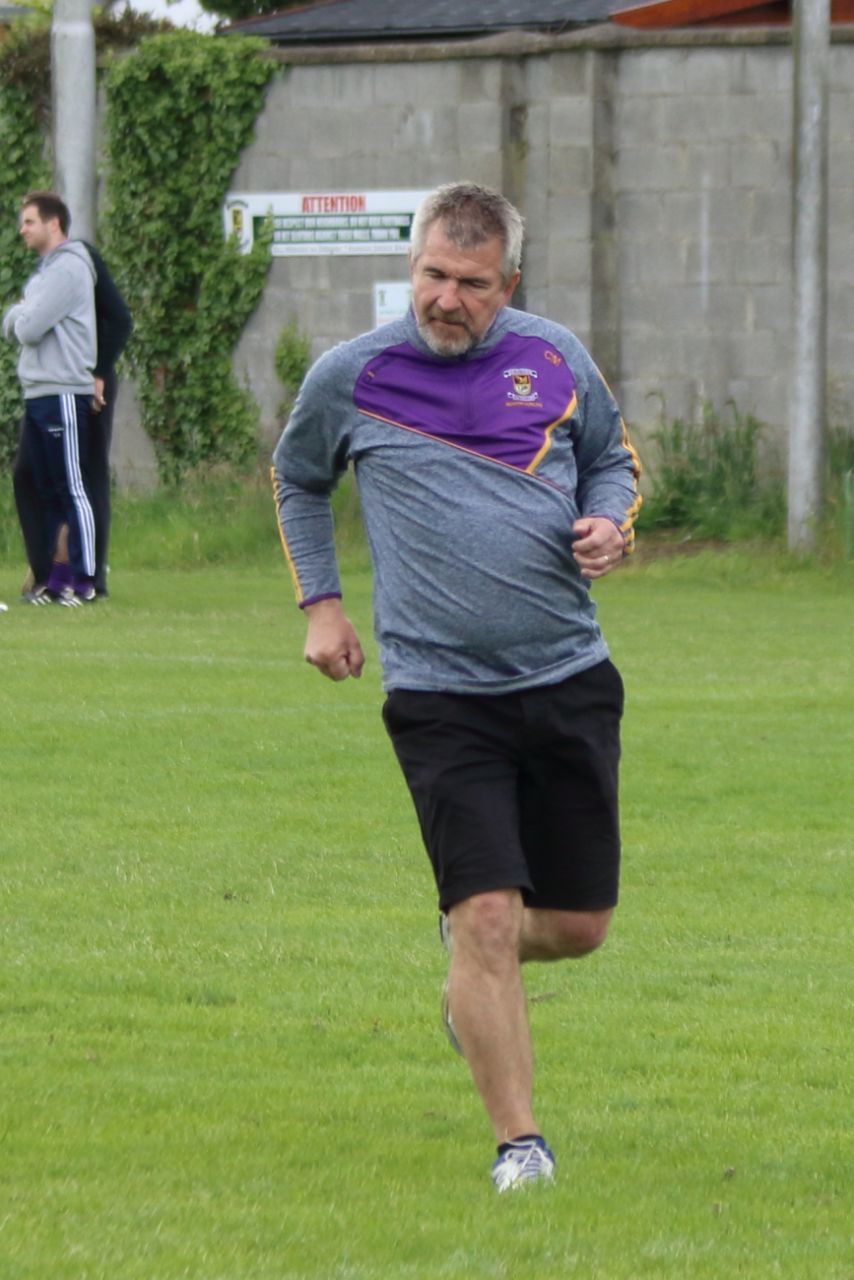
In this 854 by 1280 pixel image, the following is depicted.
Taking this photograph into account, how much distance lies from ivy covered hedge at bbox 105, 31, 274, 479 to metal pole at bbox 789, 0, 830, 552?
4895mm

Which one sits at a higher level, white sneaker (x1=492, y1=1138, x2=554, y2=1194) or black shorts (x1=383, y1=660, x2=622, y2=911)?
black shorts (x1=383, y1=660, x2=622, y2=911)

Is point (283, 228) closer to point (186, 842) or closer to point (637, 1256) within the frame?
point (186, 842)

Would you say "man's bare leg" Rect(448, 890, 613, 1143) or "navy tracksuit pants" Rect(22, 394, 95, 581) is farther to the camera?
"navy tracksuit pants" Rect(22, 394, 95, 581)

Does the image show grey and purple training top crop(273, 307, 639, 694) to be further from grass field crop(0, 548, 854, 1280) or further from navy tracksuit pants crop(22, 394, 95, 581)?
navy tracksuit pants crop(22, 394, 95, 581)

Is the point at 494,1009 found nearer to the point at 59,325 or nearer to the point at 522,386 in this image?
the point at 522,386

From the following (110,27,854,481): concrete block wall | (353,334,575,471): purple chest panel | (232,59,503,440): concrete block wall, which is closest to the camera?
(353,334,575,471): purple chest panel

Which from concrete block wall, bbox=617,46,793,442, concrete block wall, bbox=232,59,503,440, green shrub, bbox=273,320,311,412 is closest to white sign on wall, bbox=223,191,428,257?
concrete block wall, bbox=232,59,503,440

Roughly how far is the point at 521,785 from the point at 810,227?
12.3 meters

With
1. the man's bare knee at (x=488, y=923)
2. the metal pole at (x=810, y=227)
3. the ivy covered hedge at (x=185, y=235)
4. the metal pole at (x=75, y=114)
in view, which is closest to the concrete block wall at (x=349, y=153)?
the ivy covered hedge at (x=185, y=235)

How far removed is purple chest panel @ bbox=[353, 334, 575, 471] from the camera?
204 inches

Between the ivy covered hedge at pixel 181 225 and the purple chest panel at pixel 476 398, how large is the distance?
15.2 metres

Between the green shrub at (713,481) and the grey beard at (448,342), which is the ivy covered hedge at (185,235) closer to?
the green shrub at (713,481)

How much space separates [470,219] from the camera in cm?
508

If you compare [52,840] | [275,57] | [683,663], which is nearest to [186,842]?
[52,840]
